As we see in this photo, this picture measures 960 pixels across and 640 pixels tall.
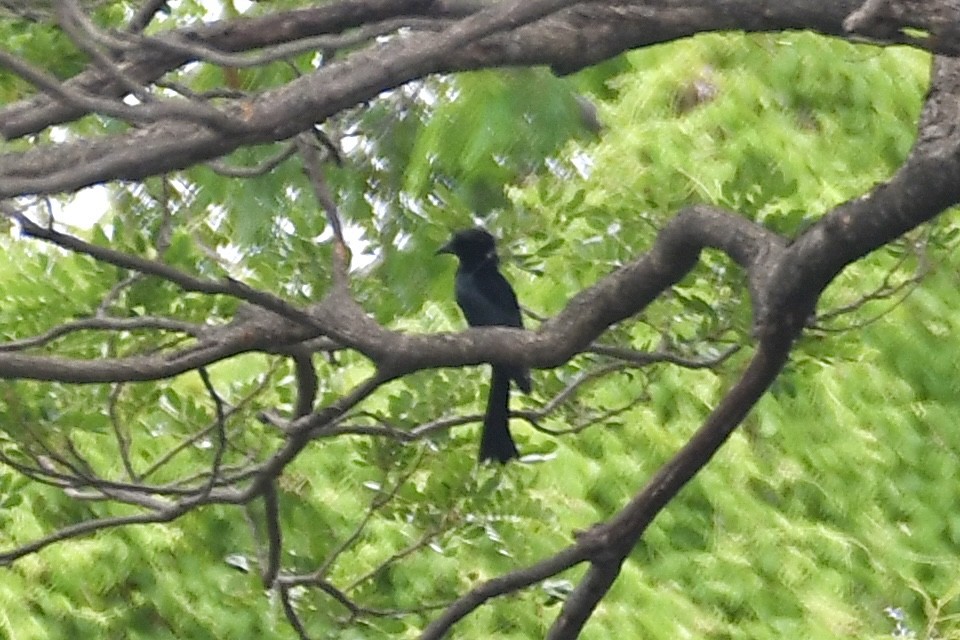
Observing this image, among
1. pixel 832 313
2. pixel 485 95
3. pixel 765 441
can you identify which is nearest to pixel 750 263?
pixel 832 313

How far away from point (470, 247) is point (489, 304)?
38 centimetres

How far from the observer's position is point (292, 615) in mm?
4074

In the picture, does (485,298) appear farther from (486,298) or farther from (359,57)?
(359,57)

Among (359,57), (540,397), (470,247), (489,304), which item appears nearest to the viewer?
(359,57)

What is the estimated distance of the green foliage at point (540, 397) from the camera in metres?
4.05

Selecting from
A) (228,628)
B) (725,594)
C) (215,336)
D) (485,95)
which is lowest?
(725,594)

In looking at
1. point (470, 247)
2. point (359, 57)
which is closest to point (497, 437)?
point (470, 247)

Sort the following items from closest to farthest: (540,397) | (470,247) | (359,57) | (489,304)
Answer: (359,57)
(540,397)
(470,247)
(489,304)

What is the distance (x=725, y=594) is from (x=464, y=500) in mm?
1764

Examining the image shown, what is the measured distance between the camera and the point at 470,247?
5.25 meters

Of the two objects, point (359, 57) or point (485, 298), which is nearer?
point (359, 57)

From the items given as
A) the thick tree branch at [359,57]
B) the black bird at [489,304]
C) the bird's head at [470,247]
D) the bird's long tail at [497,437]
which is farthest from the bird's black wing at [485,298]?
the thick tree branch at [359,57]

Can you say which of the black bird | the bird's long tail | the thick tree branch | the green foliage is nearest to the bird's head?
the black bird

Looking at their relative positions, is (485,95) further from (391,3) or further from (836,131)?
(836,131)
